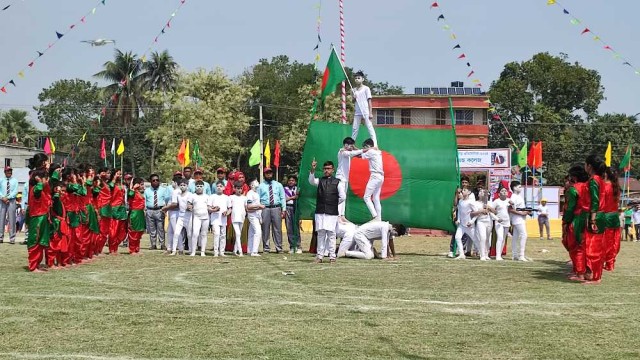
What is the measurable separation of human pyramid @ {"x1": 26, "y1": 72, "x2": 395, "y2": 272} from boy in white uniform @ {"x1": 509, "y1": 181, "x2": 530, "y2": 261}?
2774mm

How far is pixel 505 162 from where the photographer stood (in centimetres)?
4569

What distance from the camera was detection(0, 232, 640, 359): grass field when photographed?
313 inches

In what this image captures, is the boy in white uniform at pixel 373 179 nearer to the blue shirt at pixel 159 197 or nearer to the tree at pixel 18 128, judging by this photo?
the blue shirt at pixel 159 197

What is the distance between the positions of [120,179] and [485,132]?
53997mm

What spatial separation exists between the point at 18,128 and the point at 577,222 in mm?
80750

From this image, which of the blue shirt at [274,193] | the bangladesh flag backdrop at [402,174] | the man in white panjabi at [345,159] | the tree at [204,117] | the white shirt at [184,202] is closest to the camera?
the man in white panjabi at [345,159]

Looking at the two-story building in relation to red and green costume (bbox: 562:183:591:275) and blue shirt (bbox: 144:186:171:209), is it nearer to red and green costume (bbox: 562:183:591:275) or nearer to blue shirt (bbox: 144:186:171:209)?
blue shirt (bbox: 144:186:171:209)

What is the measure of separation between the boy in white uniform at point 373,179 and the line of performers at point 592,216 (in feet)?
16.1

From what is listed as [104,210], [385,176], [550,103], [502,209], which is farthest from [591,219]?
[550,103]

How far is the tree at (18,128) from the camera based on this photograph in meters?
85.9

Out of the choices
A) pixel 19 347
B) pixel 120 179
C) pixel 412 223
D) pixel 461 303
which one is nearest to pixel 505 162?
pixel 412 223

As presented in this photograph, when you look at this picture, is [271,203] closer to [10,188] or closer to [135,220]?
[135,220]

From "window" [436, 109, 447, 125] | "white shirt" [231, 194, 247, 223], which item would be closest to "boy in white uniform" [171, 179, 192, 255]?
"white shirt" [231, 194, 247, 223]

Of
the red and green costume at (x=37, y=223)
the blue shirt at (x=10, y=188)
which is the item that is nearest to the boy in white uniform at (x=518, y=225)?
the red and green costume at (x=37, y=223)
